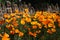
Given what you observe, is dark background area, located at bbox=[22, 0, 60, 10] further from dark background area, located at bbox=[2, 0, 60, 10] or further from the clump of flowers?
the clump of flowers

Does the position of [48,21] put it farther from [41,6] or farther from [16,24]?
[41,6]

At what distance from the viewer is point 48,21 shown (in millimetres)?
4016

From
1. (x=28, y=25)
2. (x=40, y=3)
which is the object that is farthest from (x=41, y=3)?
(x=28, y=25)

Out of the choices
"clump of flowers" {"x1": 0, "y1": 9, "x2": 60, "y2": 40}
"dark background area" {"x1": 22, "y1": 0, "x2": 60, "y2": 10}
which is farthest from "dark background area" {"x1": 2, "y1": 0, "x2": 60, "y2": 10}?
"clump of flowers" {"x1": 0, "y1": 9, "x2": 60, "y2": 40}

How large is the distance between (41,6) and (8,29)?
2.61 m

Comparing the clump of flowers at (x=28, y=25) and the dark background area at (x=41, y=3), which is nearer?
the clump of flowers at (x=28, y=25)

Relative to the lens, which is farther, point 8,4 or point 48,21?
point 8,4

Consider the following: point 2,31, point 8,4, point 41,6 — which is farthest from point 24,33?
point 41,6

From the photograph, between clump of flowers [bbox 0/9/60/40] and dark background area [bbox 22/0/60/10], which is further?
dark background area [bbox 22/0/60/10]

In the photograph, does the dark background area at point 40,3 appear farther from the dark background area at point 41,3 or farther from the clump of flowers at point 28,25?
the clump of flowers at point 28,25

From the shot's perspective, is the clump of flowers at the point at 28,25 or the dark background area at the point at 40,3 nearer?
the clump of flowers at the point at 28,25

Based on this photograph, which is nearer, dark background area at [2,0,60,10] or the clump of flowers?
the clump of flowers

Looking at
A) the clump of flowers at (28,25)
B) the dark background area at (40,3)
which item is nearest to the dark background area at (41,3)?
the dark background area at (40,3)

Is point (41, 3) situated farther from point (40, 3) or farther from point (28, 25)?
point (28, 25)
